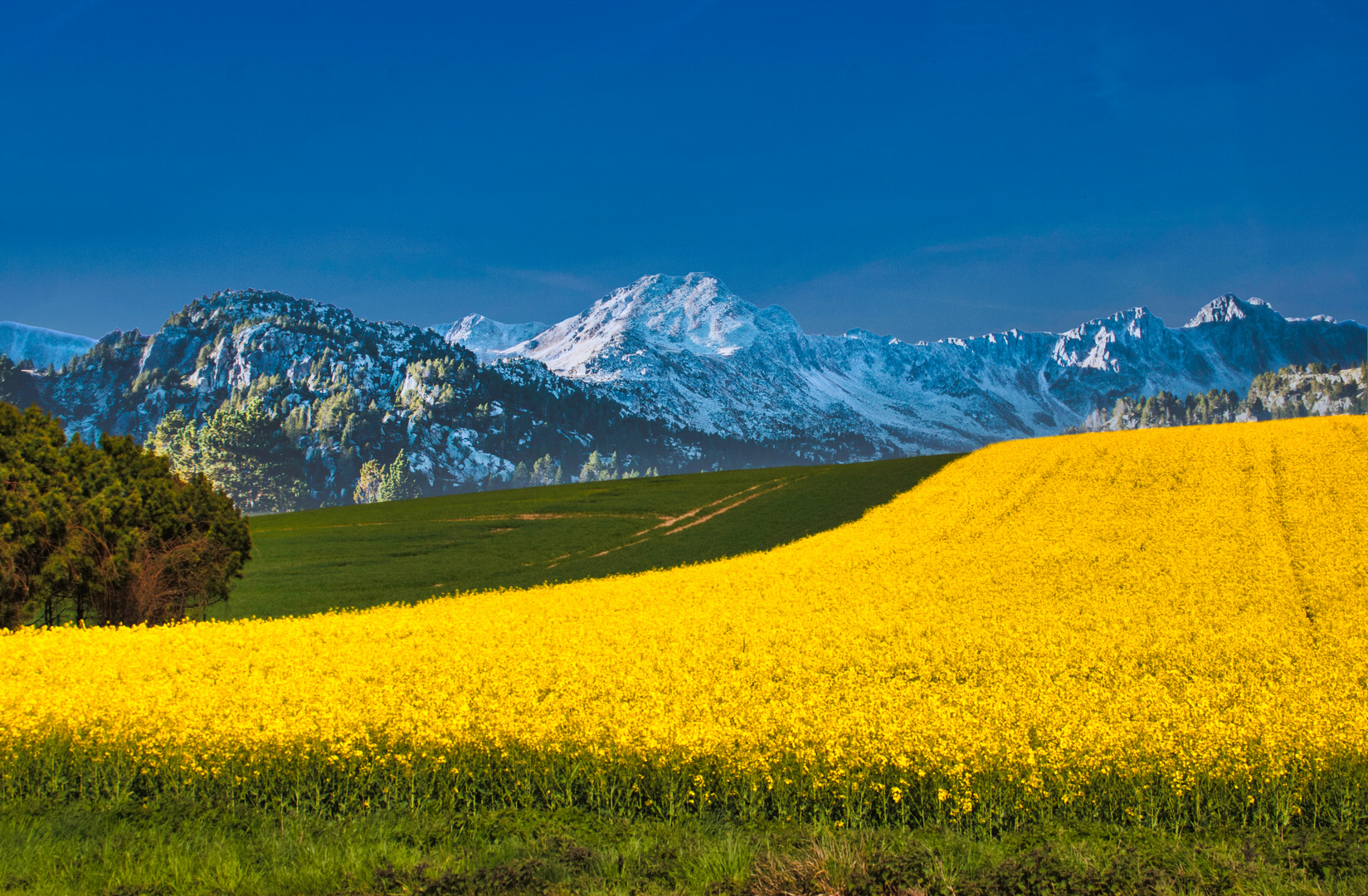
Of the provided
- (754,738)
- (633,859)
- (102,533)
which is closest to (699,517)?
(102,533)

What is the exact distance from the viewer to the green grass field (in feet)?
127

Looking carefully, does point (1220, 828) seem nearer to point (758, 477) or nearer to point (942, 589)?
point (942, 589)

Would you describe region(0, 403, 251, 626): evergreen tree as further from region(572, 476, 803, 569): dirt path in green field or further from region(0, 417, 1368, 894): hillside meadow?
region(572, 476, 803, 569): dirt path in green field

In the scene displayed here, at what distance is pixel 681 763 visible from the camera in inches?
430

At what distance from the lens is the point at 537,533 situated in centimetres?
5291

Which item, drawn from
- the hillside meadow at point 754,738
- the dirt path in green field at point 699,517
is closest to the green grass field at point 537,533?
the dirt path in green field at point 699,517

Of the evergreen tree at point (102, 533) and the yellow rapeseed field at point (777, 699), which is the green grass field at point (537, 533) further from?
the yellow rapeseed field at point (777, 699)

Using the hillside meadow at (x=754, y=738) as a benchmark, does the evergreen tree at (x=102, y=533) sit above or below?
above

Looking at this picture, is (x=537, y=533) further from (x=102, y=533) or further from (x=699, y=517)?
(x=102, y=533)

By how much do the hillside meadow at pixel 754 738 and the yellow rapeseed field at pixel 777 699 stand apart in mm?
59

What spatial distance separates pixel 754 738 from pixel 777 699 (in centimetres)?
259

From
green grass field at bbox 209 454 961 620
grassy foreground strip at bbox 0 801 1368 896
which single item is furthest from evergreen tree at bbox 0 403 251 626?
grassy foreground strip at bbox 0 801 1368 896

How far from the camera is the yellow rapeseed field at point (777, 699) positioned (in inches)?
422

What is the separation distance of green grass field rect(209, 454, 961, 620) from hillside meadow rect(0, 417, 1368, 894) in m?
15.3
